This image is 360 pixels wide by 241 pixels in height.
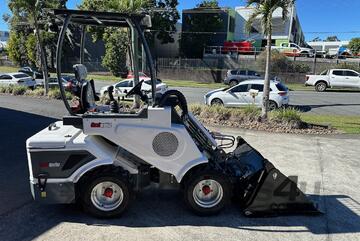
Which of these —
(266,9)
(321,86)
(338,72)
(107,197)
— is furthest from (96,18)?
(338,72)

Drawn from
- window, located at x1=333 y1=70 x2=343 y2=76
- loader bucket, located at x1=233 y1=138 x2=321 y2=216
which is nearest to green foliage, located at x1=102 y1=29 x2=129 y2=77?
window, located at x1=333 y1=70 x2=343 y2=76

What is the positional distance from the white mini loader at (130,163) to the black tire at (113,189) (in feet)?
0.04

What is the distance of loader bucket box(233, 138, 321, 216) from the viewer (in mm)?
4785

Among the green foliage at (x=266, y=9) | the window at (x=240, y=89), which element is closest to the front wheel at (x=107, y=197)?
the green foliage at (x=266, y=9)

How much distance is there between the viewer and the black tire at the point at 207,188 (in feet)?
15.8

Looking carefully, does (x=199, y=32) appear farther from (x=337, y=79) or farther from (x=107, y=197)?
(x=107, y=197)

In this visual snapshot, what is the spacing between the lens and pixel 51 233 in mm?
4398

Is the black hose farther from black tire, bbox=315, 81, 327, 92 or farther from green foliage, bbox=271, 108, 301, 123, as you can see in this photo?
black tire, bbox=315, 81, 327, 92

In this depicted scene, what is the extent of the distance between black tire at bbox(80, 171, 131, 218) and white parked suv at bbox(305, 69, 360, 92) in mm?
25571

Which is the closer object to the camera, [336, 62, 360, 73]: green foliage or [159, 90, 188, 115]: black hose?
[159, 90, 188, 115]: black hose

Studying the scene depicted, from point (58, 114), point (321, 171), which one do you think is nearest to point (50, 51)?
point (58, 114)

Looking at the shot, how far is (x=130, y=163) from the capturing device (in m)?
4.93

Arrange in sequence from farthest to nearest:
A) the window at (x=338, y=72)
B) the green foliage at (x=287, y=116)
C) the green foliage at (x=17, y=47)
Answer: the green foliage at (x=17, y=47), the window at (x=338, y=72), the green foliage at (x=287, y=116)

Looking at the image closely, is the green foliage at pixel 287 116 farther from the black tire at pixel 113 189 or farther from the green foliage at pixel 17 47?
the green foliage at pixel 17 47
